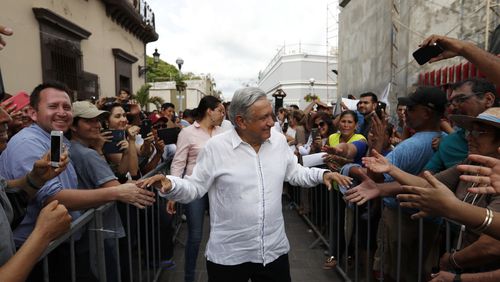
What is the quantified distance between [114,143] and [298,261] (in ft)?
9.33

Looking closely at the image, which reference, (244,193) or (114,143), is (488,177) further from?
(114,143)

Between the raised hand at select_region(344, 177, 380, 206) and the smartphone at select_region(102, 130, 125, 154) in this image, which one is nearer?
the raised hand at select_region(344, 177, 380, 206)

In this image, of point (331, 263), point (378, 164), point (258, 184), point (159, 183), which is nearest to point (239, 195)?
point (258, 184)

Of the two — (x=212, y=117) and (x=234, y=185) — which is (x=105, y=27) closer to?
(x=212, y=117)

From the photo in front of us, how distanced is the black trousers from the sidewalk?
191cm

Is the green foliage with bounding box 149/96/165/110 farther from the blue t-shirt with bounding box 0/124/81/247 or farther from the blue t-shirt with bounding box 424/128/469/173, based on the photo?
the blue t-shirt with bounding box 424/128/469/173

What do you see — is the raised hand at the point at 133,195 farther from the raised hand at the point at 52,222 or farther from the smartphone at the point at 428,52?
the smartphone at the point at 428,52

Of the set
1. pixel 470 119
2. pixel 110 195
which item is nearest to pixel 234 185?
pixel 110 195

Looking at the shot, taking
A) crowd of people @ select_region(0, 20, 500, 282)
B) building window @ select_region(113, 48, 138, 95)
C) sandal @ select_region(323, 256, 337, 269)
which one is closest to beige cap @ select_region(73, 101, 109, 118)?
crowd of people @ select_region(0, 20, 500, 282)

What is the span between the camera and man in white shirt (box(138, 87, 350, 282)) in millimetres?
2461

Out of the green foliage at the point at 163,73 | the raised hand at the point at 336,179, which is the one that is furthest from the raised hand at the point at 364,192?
the green foliage at the point at 163,73

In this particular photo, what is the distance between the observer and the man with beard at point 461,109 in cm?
265

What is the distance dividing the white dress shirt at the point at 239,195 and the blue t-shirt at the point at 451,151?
1.23 metres

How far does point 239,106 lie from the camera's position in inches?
99.2
